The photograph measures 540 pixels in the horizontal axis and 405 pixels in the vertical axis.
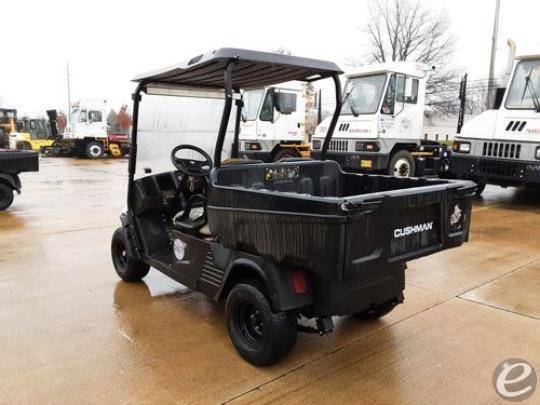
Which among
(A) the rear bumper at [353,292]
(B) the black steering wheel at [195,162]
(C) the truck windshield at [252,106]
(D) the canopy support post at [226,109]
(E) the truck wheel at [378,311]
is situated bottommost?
(E) the truck wheel at [378,311]

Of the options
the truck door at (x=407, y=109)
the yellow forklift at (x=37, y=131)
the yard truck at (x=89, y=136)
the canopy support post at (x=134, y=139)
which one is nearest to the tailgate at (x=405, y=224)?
the canopy support post at (x=134, y=139)

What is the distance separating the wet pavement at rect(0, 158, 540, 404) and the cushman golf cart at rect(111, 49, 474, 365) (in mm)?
252

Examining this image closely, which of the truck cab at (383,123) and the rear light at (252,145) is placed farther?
the rear light at (252,145)

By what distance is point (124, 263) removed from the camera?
4594mm

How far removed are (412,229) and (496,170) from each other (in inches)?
262

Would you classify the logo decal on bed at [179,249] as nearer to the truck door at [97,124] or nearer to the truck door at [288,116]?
the truck door at [288,116]

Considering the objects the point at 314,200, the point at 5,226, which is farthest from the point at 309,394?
the point at 5,226

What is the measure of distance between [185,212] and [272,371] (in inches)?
63.4

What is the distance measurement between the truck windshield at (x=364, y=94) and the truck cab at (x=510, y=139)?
2167mm

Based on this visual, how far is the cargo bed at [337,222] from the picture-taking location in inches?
96.3

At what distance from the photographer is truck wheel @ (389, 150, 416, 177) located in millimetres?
10742

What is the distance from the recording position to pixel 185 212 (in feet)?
13.1

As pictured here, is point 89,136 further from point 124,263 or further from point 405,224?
point 405,224

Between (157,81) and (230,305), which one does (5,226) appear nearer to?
(157,81)
